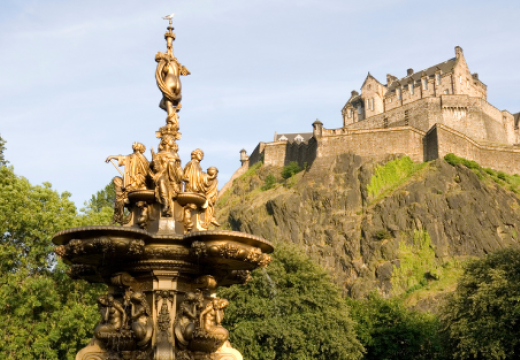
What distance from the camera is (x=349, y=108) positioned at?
98.2 metres

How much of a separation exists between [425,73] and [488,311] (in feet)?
219

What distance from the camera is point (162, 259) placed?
36.6 feet

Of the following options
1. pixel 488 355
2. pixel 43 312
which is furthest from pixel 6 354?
pixel 488 355

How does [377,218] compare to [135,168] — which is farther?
[377,218]

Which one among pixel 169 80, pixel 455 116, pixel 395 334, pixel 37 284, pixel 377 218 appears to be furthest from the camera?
pixel 455 116

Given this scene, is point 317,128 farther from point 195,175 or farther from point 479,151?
point 195,175

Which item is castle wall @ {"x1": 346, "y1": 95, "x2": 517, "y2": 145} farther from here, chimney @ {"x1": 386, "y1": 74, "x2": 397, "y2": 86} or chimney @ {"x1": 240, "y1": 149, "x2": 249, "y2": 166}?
chimney @ {"x1": 240, "y1": 149, "x2": 249, "y2": 166}

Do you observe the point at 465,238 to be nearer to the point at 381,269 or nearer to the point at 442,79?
the point at 381,269

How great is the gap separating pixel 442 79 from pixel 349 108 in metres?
13.7

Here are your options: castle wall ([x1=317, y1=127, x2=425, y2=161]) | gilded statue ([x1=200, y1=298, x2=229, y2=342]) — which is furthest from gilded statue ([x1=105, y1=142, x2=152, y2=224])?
castle wall ([x1=317, y1=127, x2=425, y2=161])

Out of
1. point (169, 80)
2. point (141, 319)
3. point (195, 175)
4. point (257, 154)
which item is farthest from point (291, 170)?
point (141, 319)

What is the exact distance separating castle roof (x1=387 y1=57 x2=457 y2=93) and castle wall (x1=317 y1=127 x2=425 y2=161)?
14.8m

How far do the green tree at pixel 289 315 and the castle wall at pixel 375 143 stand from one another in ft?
157

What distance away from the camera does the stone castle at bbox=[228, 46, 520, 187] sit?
266 feet
